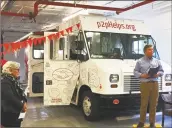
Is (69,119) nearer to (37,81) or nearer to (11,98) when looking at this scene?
(37,81)

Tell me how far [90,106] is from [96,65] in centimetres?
93

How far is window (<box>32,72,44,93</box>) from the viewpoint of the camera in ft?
26.1

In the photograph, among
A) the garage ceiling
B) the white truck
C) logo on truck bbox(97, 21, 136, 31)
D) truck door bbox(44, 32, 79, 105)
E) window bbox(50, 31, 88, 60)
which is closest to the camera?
the white truck

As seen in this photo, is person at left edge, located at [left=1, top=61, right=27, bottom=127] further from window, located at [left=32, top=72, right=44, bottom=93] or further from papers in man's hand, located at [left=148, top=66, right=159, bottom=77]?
window, located at [left=32, top=72, right=44, bottom=93]

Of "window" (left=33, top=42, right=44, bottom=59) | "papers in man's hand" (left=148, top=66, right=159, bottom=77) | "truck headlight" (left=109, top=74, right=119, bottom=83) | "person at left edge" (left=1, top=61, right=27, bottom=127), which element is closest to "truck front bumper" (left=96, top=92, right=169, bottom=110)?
"truck headlight" (left=109, top=74, right=119, bottom=83)

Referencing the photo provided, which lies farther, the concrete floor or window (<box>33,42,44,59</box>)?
window (<box>33,42,44,59</box>)

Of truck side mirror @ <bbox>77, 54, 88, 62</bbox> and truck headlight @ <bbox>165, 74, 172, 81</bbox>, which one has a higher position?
truck side mirror @ <bbox>77, 54, 88, 62</bbox>

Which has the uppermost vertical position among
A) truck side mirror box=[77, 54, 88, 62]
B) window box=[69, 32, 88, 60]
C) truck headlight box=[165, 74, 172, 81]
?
window box=[69, 32, 88, 60]

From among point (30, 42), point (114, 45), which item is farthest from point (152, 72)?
point (30, 42)

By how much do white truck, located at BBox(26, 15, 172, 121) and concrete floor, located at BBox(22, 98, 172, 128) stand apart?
31 centimetres

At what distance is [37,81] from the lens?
7992 millimetres

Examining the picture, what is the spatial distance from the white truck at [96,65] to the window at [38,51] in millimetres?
1469

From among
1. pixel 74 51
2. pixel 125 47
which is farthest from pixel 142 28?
pixel 74 51

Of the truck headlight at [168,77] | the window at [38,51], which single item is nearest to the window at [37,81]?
the window at [38,51]
